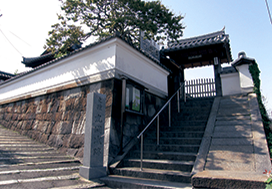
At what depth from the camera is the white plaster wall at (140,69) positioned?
22.0ft

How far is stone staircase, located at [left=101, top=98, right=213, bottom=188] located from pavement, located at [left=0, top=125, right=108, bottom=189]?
725 millimetres

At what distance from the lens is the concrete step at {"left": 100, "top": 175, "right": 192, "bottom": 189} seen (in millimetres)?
3814

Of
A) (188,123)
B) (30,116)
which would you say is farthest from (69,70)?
(188,123)

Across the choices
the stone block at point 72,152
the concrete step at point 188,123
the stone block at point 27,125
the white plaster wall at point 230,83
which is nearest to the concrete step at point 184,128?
the concrete step at point 188,123

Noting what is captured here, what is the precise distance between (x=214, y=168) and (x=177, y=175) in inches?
31.9

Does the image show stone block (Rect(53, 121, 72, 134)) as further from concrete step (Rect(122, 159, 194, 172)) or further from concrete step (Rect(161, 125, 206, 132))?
concrete step (Rect(161, 125, 206, 132))

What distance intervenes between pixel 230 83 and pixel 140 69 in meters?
5.65

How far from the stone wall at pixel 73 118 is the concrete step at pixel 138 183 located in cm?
88

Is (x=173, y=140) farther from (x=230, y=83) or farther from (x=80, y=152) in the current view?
(x=230, y=83)

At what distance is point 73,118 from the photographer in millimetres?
7129

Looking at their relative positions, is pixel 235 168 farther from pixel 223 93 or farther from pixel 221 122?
pixel 223 93

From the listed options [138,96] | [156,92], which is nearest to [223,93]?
[156,92]

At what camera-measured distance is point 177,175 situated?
13.7 ft

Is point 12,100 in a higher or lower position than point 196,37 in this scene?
lower
